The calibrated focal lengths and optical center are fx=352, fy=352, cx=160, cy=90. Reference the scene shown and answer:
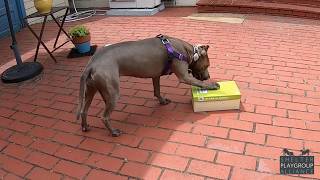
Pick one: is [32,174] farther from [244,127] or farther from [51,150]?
[244,127]

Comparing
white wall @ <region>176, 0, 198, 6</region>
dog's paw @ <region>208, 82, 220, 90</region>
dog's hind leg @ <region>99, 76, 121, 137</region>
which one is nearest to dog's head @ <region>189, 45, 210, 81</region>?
dog's paw @ <region>208, 82, 220, 90</region>

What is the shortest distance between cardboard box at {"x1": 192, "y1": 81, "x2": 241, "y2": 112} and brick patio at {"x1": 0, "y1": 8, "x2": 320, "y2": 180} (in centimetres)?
7

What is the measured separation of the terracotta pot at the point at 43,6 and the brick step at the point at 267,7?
317 cm

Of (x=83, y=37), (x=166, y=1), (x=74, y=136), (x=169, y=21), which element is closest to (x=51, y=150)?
(x=74, y=136)

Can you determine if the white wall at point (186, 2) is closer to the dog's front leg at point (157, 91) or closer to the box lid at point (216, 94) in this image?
the dog's front leg at point (157, 91)

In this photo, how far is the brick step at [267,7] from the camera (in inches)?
253

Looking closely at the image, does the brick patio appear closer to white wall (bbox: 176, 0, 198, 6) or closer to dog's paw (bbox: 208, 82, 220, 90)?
dog's paw (bbox: 208, 82, 220, 90)

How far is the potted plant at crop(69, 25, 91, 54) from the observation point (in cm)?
495

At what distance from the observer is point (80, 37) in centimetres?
498

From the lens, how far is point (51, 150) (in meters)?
2.97

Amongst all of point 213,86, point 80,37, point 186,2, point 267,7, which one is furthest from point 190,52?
point 186,2

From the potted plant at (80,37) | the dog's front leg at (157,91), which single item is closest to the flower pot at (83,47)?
→ the potted plant at (80,37)

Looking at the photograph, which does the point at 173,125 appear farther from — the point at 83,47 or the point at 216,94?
the point at 83,47

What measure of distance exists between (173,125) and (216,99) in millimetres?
468
